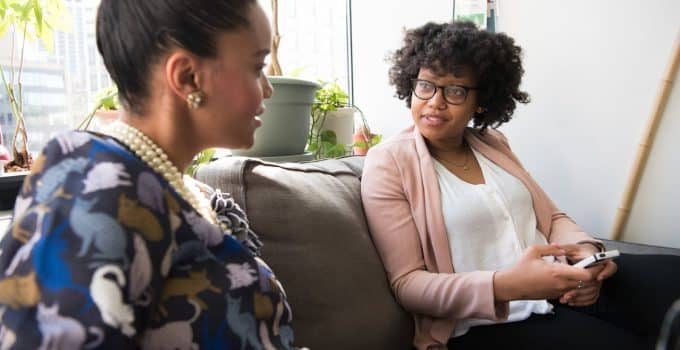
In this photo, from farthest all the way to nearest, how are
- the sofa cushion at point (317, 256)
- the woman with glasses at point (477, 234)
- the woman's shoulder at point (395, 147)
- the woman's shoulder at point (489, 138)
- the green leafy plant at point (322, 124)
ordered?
the green leafy plant at point (322, 124), the woman's shoulder at point (489, 138), the woman's shoulder at point (395, 147), the woman with glasses at point (477, 234), the sofa cushion at point (317, 256)

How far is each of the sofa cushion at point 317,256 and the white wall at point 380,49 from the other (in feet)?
3.58

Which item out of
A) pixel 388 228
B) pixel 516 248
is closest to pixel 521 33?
pixel 516 248

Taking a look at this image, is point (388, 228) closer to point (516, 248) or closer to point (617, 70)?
point (516, 248)

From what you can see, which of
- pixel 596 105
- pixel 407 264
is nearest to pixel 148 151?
pixel 407 264

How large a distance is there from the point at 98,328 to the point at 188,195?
0.21 meters

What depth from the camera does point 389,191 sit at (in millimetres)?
1070

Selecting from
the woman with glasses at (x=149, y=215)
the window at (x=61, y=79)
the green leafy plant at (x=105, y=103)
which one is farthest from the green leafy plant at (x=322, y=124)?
the woman with glasses at (x=149, y=215)

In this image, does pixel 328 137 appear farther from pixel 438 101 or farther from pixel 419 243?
pixel 419 243

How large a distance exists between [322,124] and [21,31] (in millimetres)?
813

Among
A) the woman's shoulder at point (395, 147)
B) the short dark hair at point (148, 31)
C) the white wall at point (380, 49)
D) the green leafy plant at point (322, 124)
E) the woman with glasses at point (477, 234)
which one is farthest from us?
the white wall at point (380, 49)

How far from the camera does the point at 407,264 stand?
1.00 m

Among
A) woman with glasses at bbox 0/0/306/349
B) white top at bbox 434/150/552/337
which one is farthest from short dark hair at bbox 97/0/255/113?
white top at bbox 434/150/552/337

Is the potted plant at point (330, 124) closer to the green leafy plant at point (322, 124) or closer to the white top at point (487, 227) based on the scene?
the green leafy plant at point (322, 124)

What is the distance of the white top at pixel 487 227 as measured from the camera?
106 cm
